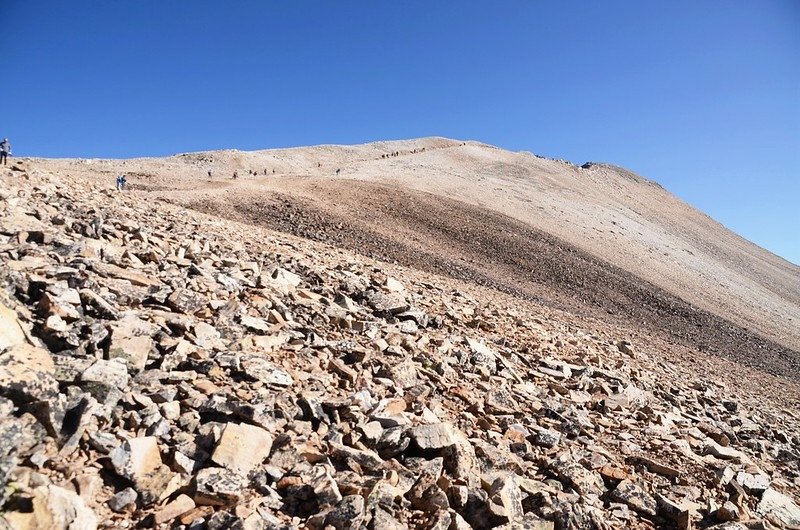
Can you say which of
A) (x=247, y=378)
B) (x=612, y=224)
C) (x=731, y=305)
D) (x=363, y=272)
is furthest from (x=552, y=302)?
(x=612, y=224)

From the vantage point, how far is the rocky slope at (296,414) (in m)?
3.40

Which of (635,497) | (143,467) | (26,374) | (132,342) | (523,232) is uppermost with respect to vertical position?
(523,232)

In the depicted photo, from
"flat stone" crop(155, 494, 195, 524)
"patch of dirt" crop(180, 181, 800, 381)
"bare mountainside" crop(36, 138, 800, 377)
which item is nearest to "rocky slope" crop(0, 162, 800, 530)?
"flat stone" crop(155, 494, 195, 524)

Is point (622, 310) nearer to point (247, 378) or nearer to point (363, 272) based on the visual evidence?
point (363, 272)

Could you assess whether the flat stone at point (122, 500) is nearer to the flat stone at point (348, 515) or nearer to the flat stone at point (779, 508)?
the flat stone at point (348, 515)

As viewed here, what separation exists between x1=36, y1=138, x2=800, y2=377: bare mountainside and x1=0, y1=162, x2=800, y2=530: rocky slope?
10.1 meters

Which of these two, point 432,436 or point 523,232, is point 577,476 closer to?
point 432,436

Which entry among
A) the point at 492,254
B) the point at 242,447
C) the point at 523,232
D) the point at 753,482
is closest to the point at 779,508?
the point at 753,482

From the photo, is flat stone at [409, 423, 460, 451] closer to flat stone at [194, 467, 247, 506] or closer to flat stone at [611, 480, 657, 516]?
flat stone at [194, 467, 247, 506]

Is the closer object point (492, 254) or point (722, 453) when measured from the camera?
point (722, 453)

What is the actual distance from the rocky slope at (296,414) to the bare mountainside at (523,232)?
1011 cm

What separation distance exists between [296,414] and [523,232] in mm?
25091

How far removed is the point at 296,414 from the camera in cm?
455

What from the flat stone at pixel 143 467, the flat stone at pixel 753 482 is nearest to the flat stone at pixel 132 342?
the flat stone at pixel 143 467
